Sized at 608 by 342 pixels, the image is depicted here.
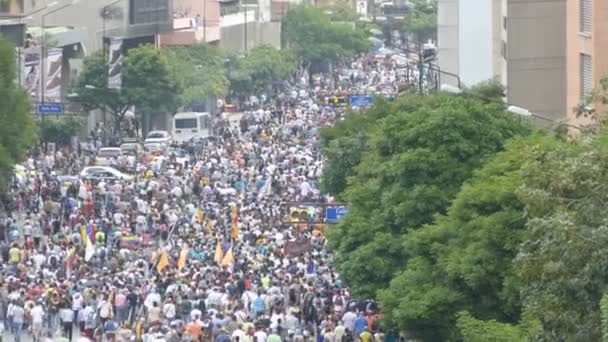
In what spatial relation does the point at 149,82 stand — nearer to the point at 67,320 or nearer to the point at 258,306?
the point at 258,306

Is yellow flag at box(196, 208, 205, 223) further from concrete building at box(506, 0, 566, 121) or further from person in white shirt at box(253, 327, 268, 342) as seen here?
person in white shirt at box(253, 327, 268, 342)

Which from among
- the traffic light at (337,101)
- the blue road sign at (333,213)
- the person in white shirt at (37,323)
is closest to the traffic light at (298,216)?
the blue road sign at (333,213)

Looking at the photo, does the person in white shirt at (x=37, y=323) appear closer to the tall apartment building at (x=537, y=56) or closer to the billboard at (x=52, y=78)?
the tall apartment building at (x=537, y=56)

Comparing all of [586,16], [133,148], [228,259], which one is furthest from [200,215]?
[133,148]

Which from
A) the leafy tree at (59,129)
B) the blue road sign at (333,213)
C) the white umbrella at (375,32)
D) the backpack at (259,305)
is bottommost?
the backpack at (259,305)

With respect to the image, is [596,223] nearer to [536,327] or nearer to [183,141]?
[536,327]
